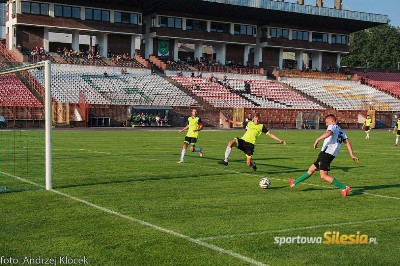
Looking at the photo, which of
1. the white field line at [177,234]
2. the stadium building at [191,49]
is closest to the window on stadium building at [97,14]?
the stadium building at [191,49]

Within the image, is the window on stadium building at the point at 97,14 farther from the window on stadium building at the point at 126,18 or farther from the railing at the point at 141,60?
the railing at the point at 141,60

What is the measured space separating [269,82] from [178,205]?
61.4m

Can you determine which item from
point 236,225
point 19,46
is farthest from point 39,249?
point 19,46

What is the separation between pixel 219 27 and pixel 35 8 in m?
24.4

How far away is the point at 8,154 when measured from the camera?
22.0 metres

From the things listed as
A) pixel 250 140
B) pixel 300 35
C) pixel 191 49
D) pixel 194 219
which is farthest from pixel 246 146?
pixel 191 49

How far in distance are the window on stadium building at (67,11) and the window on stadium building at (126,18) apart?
4.82m

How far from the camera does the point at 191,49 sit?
8494 centimetres

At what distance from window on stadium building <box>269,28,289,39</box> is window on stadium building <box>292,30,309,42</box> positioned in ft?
3.85

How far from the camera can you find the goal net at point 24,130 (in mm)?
13086

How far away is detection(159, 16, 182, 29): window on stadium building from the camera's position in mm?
69375

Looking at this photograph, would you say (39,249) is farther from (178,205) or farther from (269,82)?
(269,82)

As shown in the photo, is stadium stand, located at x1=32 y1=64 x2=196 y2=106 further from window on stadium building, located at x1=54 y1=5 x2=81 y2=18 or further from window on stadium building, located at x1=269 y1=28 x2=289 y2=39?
window on stadium building, located at x1=269 y1=28 x2=289 y2=39

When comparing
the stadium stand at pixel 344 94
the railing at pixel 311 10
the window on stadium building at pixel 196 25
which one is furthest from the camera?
the window on stadium building at pixel 196 25
